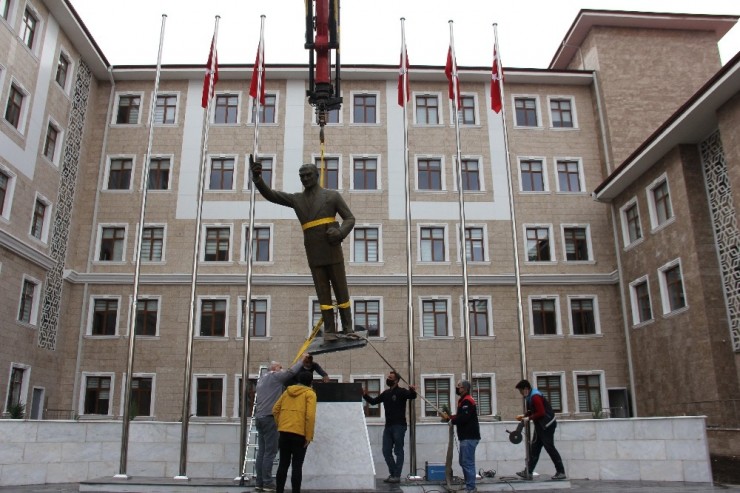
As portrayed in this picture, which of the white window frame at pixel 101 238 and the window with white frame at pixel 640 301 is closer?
the window with white frame at pixel 640 301

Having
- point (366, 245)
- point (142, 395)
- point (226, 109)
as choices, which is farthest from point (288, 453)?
point (226, 109)

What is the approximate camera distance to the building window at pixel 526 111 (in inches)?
1212

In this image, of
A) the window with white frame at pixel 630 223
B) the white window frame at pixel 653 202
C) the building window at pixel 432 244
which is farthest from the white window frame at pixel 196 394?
the white window frame at pixel 653 202

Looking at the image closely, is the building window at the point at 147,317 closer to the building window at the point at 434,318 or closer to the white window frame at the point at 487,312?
the building window at the point at 434,318

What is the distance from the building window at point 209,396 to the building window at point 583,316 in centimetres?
1533

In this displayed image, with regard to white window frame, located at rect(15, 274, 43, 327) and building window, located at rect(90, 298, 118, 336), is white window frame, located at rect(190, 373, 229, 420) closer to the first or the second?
building window, located at rect(90, 298, 118, 336)

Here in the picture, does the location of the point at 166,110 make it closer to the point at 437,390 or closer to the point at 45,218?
the point at 45,218

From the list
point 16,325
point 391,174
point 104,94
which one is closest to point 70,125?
point 104,94

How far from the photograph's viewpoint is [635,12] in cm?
3048

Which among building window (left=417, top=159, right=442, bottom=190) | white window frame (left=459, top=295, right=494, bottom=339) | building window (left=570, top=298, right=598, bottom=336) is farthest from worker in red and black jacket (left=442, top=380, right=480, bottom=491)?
building window (left=417, top=159, right=442, bottom=190)

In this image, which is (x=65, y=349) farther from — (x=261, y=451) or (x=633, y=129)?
(x=633, y=129)

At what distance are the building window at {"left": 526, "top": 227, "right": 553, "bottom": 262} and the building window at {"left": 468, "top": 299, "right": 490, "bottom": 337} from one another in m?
3.13

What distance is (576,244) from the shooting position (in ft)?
94.6

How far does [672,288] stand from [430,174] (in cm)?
1141
